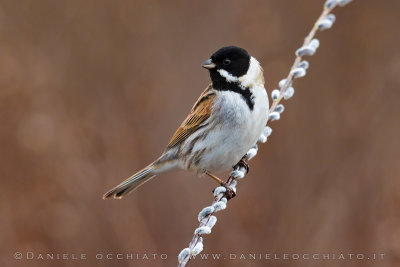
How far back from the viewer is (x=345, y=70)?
3.80 m

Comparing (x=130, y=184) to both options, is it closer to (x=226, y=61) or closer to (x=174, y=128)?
(x=174, y=128)

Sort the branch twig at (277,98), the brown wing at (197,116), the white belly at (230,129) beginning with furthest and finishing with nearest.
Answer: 1. the brown wing at (197,116)
2. the white belly at (230,129)
3. the branch twig at (277,98)

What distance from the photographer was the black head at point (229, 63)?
3.13 metres

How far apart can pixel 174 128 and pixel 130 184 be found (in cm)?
63

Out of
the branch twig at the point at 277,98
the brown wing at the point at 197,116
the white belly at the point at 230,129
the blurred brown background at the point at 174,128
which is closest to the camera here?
the branch twig at the point at 277,98

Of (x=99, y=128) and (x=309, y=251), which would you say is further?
(x=99, y=128)

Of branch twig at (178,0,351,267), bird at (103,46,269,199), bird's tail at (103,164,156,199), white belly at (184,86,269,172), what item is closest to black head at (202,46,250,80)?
bird at (103,46,269,199)

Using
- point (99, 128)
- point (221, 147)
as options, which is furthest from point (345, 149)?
point (99, 128)

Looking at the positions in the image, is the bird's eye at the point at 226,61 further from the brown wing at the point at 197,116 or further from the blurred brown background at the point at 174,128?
the blurred brown background at the point at 174,128

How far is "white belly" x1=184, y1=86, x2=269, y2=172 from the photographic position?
3068 millimetres

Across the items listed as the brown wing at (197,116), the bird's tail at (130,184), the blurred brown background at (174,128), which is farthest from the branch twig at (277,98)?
the blurred brown background at (174,128)

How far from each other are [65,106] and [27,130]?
0.32m

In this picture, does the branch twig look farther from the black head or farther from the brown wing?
the brown wing

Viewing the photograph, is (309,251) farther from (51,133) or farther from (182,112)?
(51,133)
